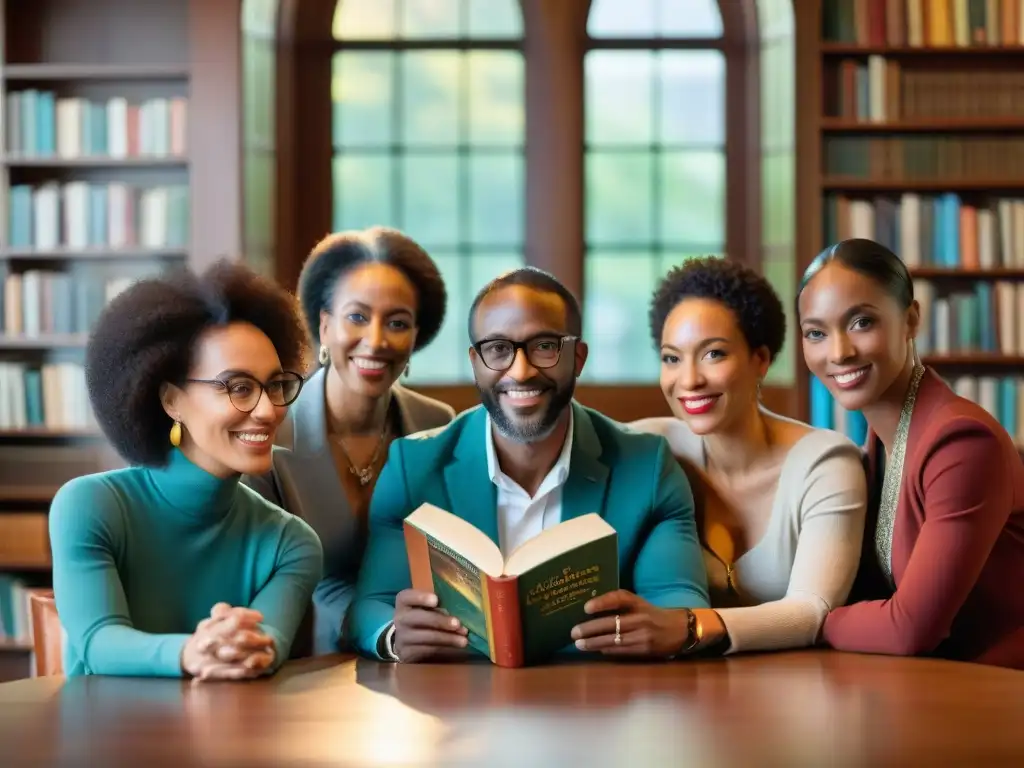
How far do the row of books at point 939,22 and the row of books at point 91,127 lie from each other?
9.40ft

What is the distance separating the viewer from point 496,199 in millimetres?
5691

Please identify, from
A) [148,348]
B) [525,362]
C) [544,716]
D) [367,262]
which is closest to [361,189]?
[367,262]

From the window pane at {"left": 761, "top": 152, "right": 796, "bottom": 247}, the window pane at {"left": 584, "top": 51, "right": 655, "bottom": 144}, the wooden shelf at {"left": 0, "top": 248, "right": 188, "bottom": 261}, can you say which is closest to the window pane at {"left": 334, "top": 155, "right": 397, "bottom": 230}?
the wooden shelf at {"left": 0, "top": 248, "right": 188, "bottom": 261}

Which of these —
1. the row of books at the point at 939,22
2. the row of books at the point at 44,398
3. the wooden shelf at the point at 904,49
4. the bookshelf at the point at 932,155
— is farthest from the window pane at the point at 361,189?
the row of books at the point at 939,22

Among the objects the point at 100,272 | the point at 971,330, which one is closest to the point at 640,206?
the point at 971,330

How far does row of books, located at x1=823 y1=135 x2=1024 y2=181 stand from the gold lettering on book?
3.71 meters

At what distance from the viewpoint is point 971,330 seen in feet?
17.1

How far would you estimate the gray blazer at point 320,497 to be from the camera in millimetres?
2566

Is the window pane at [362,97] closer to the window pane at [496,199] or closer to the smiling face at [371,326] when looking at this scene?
the window pane at [496,199]

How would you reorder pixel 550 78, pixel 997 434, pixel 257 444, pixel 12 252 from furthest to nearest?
pixel 550 78, pixel 12 252, pixel 997 434, pixel 257 444

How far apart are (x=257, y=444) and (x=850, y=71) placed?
393 centimetres

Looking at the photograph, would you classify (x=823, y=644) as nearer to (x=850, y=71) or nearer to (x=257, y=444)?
(x=257, y=444)

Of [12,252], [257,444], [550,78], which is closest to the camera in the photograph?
[257,444]

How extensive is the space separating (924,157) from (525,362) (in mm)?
3603
